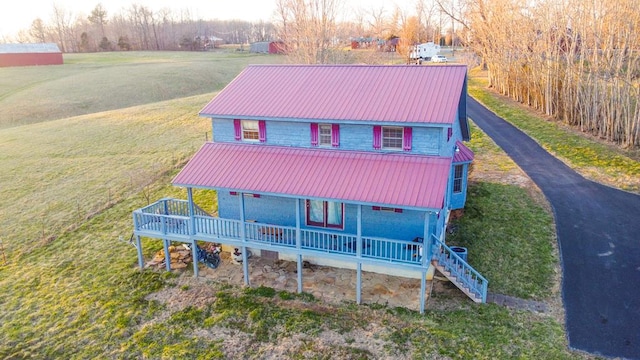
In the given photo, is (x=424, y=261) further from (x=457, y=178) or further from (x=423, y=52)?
(x=423, y=52)

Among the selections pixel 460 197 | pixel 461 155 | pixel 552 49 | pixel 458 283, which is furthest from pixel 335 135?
pixel 552 49

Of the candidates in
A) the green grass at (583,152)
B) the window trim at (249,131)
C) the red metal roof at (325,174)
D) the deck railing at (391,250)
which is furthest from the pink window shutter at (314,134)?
the green grass at (583,152)

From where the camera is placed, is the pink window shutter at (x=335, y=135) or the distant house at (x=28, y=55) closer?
the pink window shutter at (x=335, y=135)

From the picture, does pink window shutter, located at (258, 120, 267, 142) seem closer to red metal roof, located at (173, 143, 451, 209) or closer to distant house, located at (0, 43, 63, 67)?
red metal roof, located at (173, 143, 451, 209)

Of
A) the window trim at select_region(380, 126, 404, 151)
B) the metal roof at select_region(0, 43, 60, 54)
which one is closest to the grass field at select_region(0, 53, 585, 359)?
the window trim at select_region(380, 126, 404, 151)

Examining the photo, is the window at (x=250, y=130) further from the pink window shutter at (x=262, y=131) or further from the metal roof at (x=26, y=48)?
the metal roof at (x=26, y=48)

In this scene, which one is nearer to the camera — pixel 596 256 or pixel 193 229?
pixel 193 229

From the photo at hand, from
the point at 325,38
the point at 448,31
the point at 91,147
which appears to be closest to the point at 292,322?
the point at 91,147
